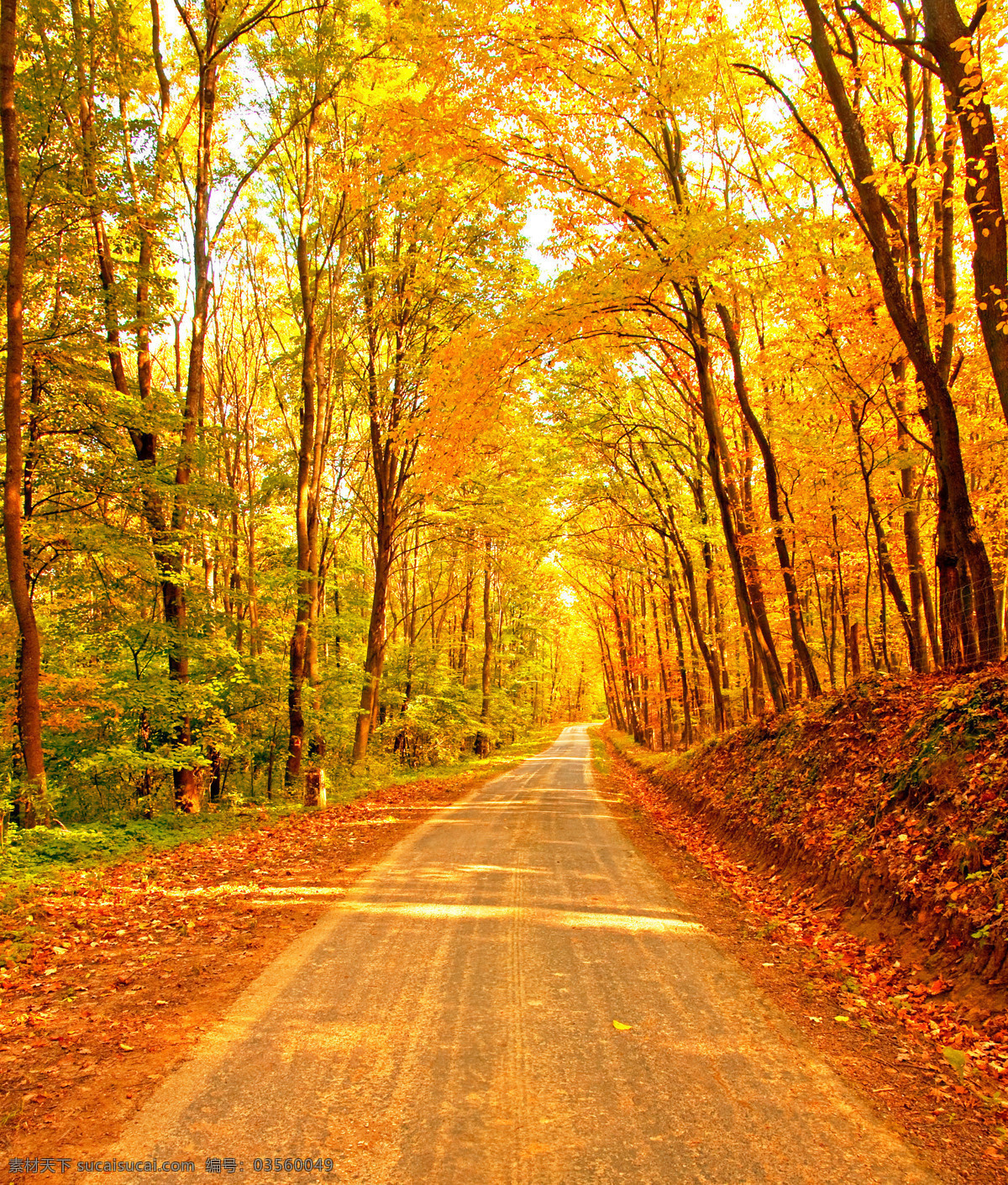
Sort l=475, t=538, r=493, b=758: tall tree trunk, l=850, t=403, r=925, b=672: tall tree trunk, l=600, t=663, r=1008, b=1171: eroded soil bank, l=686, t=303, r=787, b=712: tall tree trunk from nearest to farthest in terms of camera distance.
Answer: l=600, t=663, r=1008, b=1171: eroded soil bank, l=850, t=403, r=925, b=672: tall tree trunk, l=686, t=303, r=787, b=712: tall tree trunk, l=475, t=538, r=493, b=758: tall tree trunk

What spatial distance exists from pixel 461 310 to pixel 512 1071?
51.8 ft

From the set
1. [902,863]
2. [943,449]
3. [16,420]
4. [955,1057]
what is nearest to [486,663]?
[16,420]

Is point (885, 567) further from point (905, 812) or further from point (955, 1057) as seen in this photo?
point (955, 1057)

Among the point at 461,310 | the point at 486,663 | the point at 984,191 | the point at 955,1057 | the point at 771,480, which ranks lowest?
the point at 955,1057

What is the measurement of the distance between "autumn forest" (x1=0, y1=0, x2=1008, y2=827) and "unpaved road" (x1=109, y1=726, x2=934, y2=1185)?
16.3 ft

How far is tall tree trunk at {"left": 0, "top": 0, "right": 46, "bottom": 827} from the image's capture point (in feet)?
23.4

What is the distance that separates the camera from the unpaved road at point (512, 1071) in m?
2.71

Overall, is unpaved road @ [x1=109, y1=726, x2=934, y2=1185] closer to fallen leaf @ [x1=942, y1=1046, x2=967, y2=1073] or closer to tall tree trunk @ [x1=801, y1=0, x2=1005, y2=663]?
fallen leaf @ [x1=942, y1=1046, x2=967, y2=1073]

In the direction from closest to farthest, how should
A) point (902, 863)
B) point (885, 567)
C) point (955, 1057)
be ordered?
point (955, 1057), point (902, 863), point (885, 567)

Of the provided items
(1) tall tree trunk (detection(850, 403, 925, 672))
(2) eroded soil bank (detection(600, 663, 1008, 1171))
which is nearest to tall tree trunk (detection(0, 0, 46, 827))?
(2) eroded soil bank (detection(600, 663, 1008, 1171))

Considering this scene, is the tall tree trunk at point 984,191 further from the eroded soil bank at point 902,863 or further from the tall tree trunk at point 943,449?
the eroded soil bank at point 902,863

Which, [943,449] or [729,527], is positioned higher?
[729,527]

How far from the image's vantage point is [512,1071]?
338 cm

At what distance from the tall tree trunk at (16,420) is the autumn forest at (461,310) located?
4cm
